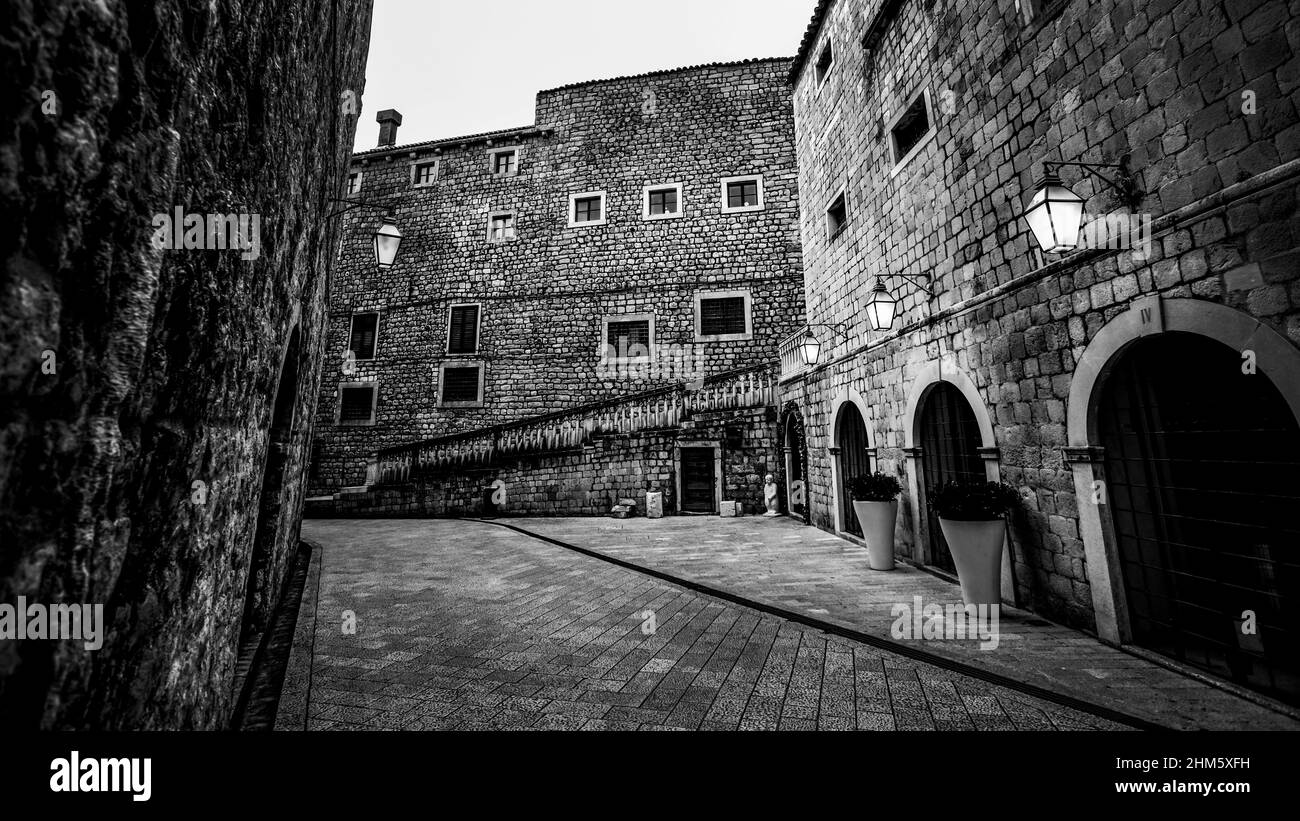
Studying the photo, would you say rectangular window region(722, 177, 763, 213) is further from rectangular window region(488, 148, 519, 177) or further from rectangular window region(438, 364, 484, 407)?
rectangular window region(438, 364, 484, 407)

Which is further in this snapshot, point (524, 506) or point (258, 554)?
point (524, 506)

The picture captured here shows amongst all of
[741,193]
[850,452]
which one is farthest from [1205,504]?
[741,193]

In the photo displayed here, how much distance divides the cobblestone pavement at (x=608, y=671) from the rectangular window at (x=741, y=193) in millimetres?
14579

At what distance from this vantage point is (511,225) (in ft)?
59.9

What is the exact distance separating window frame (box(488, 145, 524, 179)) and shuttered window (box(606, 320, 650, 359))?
313 inches

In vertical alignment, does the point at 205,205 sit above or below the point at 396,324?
below

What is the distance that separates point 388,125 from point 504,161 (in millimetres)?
7303

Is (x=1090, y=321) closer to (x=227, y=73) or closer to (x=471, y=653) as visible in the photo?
(x=471, y=653)

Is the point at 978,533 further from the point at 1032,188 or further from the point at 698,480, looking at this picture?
the point at 698,480

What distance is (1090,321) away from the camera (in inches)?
Answer: 165

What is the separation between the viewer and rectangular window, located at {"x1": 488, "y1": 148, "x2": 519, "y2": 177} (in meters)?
18.6

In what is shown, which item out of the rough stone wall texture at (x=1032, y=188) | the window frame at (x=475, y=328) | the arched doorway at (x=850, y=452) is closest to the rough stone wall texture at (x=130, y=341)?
the rough stone wall texture at (x=1032, y=188)
